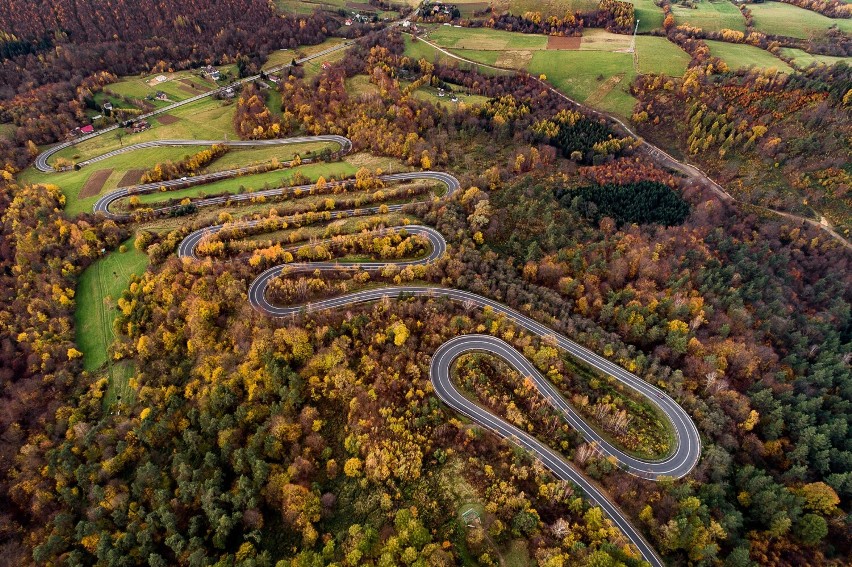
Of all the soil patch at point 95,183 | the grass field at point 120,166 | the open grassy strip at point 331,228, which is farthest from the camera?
the soil patch at point 95,183

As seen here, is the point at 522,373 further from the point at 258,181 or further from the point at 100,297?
the point at 258,181

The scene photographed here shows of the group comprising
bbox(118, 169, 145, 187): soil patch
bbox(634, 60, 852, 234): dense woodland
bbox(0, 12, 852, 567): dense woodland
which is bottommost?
bbox(0, 12, 852, 567): dense woodland

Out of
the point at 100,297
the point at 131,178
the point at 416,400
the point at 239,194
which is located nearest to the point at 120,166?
the point at 131,178

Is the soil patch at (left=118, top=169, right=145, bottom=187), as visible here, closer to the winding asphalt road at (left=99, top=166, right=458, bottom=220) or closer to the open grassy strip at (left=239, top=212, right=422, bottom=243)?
the winding asphalt road at (left=99, top=166, right=458, bottom=220)

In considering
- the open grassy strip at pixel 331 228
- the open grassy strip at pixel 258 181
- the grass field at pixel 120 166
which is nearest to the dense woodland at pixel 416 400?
the open grassy strip at pixel 331 228

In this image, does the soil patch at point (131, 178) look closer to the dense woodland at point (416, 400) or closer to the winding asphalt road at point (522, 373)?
the dense woodland at point (416, 400)

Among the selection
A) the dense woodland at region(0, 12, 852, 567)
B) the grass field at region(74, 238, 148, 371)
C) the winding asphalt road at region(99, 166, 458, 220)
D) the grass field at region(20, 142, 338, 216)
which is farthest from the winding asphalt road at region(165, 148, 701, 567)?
the grass field at region(20, 142, 338, 216)
